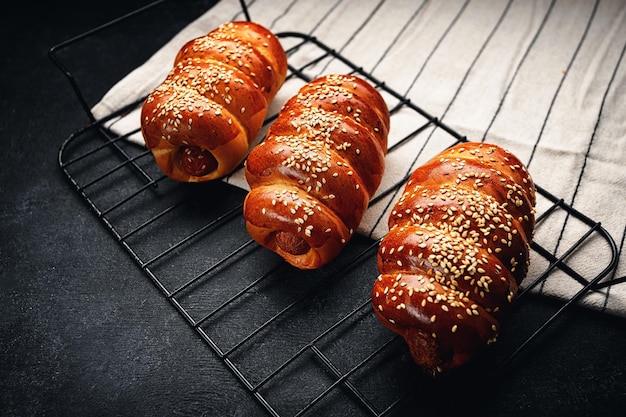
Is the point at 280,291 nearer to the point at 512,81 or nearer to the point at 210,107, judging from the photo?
the point at 210,107

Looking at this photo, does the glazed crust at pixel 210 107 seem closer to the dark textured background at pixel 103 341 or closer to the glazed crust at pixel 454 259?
the dark textured background at pixel 103 341

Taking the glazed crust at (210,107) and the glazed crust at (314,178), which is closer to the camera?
the glazed crust at (314,178)

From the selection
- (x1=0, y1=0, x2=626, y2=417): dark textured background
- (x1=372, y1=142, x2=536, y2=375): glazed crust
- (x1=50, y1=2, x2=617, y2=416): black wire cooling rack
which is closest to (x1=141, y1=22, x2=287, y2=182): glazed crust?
(x1=50, y1=2, x2=617, y2=416): black wire cooling rack

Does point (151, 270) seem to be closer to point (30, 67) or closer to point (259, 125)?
point (259, 125)

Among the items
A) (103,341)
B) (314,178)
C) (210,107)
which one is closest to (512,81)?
(314,178)

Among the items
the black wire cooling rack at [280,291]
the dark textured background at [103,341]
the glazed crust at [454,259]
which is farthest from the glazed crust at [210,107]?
the glazed crust at [454,259]

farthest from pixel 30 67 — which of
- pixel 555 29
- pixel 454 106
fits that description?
pixel 555 29
